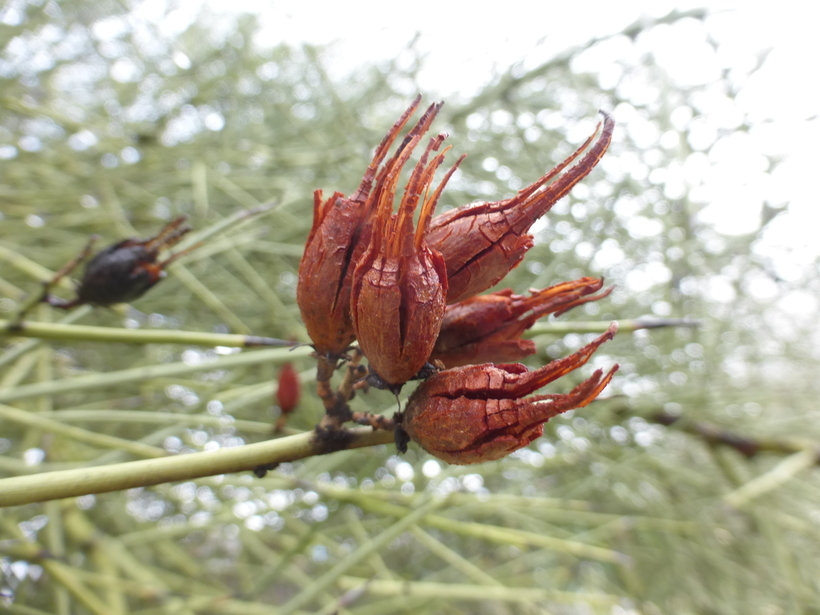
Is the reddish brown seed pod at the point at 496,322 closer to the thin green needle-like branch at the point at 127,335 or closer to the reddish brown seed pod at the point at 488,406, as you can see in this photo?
the reddish brown seed pod at the point at 488,406

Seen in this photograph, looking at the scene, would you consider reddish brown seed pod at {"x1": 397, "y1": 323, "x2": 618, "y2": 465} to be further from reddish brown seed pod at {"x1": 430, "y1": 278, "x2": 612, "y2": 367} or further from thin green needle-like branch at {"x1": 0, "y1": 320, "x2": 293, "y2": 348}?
thin green needle-like branch at {"x1": 0, "y1": 320, "x2": 293, "y2": 348}

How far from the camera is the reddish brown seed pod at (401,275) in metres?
0.42

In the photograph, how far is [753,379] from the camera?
7.52 feet

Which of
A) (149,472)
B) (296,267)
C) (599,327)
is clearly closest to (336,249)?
(149,472)

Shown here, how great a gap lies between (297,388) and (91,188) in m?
1.25

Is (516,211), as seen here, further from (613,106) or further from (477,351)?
(613,106)

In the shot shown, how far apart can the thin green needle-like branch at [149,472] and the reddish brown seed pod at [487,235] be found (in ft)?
0.58

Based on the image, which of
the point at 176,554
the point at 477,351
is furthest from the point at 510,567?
the point at 477,351

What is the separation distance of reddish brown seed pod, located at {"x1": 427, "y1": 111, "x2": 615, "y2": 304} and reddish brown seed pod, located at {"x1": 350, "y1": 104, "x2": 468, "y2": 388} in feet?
0.14

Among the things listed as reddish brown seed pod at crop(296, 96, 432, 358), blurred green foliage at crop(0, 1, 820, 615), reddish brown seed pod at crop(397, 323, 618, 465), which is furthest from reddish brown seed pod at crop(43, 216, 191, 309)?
blurred green foliage at crop(0, 1, 820, 615)

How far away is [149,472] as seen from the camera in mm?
410

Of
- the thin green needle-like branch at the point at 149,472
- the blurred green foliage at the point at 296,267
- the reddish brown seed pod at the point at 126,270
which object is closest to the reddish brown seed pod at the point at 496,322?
the thin green needle-like branch at the point at 149,472

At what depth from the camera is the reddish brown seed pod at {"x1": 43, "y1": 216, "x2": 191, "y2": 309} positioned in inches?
26.1

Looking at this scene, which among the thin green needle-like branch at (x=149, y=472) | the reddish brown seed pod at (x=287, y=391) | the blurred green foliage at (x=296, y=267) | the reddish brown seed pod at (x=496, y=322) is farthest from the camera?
the blurred green foliage at (x=296, y=267)
